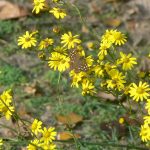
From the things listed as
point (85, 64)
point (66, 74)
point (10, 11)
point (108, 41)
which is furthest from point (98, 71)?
point (10, 11)

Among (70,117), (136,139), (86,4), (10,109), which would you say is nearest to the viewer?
(10,109)

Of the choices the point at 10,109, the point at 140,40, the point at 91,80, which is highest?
the point at 140,40

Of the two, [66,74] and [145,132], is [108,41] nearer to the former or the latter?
[145,132]

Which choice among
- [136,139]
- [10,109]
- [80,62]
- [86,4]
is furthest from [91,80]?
[86,4]

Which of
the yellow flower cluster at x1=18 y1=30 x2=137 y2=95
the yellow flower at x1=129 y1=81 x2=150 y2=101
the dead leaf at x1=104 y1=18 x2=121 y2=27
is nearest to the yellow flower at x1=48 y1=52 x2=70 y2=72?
the yellow flower cluster at x1=18 y1=30 x2=137 y2=95

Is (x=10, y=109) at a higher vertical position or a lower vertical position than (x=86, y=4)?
lower

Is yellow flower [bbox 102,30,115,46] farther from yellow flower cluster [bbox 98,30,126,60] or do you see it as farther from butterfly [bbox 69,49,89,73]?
butterfly [bbox 69,49,89,73]

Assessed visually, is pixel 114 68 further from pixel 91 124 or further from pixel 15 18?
pixel 15 18
